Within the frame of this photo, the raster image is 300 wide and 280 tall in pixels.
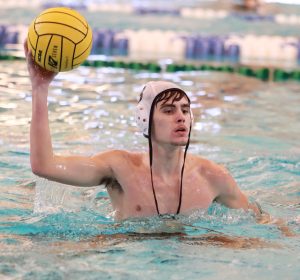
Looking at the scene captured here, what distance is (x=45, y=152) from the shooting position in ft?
8.44

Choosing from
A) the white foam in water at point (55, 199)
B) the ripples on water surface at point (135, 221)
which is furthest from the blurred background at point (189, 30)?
the white foam in water at point (55, 199)

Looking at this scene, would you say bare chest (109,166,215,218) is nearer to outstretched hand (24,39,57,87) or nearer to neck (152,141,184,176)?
neck (152,141,184,176)

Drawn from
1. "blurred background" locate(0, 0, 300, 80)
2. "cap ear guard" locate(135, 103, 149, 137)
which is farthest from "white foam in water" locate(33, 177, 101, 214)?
"blurred background" locate(0, 0, 300, 80)

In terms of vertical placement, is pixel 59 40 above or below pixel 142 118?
above

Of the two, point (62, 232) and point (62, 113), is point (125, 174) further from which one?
point (62, 113)

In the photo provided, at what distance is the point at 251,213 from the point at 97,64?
688 cm

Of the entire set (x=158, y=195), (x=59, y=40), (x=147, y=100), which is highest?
(x=59, y=40)

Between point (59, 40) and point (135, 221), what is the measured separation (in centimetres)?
84

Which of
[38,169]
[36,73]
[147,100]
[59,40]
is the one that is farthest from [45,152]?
[147,100]

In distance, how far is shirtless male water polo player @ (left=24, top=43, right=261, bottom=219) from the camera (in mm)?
2820

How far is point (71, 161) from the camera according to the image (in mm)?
2742

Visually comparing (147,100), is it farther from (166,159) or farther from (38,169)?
(38,169)

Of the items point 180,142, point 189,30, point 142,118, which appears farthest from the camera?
point 189,30

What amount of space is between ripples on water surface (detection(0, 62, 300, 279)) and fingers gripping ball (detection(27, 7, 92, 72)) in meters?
0.72
